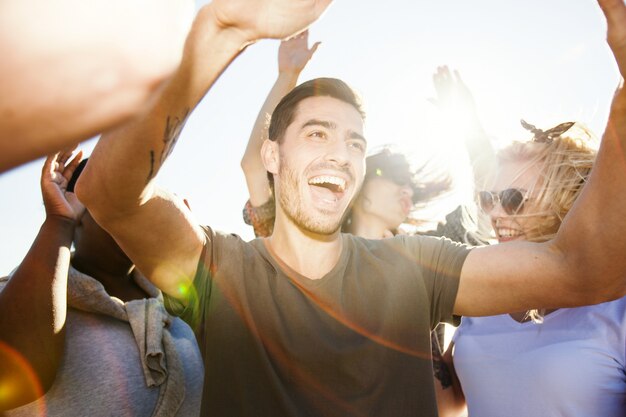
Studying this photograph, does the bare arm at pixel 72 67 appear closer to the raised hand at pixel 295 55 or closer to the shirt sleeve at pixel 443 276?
the shirt sleeve at pixel 443 276

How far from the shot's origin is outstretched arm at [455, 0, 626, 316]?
5.65 ft

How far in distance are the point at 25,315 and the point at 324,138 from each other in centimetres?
177

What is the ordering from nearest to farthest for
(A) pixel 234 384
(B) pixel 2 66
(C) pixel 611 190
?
(B) pixel 2 66
(C) pixel 611 190
(A) pixel 234 384

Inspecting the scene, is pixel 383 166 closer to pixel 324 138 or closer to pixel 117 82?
pixel 324 138

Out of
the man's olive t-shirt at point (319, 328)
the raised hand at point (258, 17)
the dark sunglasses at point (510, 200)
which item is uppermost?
the raised hand at point (258, 17)

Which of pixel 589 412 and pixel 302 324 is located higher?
pixel 302 324

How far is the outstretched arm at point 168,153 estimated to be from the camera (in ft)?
4.13

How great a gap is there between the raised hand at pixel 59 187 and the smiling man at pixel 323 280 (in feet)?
2.96

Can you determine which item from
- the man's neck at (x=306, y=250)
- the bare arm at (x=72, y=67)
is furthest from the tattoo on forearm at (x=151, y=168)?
the bare arm at (x=72, y=67)

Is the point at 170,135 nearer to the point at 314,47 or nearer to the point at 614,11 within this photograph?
the point at 614,11

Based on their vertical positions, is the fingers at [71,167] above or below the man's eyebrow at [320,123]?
above

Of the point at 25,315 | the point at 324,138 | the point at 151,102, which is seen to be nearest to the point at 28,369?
the point at 25,315

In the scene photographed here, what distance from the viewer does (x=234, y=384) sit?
1938 millimetres

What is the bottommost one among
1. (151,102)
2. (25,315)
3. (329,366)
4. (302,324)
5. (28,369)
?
(329,366)
